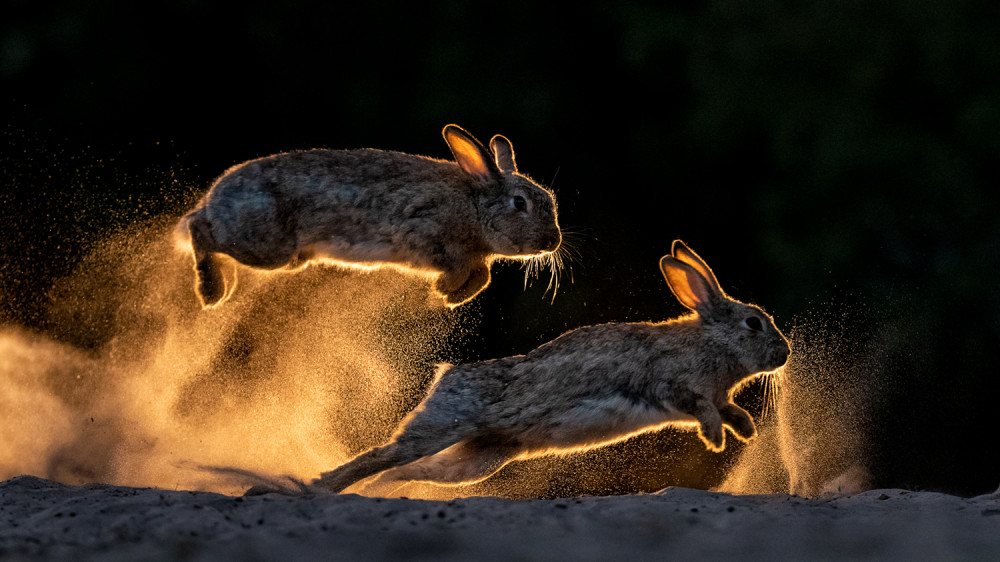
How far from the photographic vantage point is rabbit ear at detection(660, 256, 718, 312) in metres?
5.72

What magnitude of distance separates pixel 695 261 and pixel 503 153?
1304 mm

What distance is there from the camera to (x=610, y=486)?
7.90 m

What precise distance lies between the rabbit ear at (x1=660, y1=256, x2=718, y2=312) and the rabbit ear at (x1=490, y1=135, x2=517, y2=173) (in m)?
1.11

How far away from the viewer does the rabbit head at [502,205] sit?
5.60 meters

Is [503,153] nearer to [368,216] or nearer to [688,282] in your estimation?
[368,216]

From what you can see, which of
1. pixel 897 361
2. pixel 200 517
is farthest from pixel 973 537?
pixel 897 361

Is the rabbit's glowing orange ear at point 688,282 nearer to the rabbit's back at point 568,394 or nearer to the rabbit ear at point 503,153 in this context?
the rabbit's back at point 568,394

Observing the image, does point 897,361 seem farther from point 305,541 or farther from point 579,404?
point 305,541

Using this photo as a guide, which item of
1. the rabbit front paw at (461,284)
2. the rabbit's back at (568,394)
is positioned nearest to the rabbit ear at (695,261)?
the rabbit's back at (568,394)

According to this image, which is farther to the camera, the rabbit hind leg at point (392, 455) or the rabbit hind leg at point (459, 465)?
the rabbit hind leg at point (459, 465)

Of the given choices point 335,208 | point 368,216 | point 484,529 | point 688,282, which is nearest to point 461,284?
point 368,216

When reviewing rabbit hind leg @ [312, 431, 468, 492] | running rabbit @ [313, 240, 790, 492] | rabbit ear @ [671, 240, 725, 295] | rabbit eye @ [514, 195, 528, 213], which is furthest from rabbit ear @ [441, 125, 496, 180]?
rabbit hind leg @ [312, 431, 468, 492]

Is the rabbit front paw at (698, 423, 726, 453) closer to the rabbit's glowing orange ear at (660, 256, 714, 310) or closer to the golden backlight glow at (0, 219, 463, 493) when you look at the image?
the rabbit's glowing orange ear at (660, 256, 714, 310)

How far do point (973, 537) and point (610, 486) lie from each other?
15.4ft
